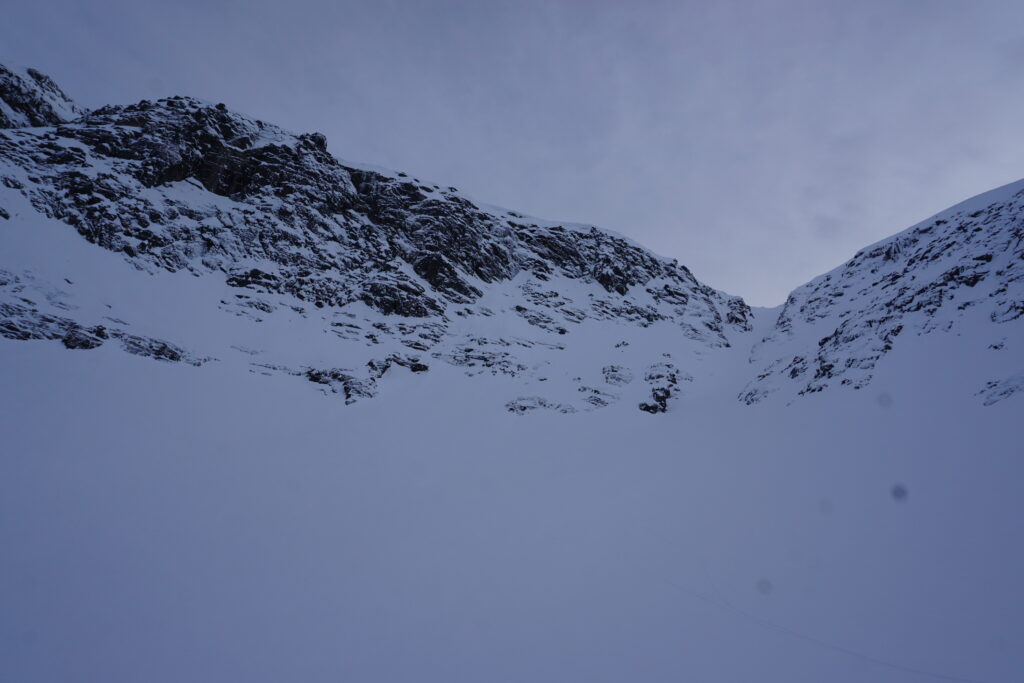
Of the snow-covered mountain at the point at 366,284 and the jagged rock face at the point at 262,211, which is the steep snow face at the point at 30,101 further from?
the jagged rock face at the point at 262,211

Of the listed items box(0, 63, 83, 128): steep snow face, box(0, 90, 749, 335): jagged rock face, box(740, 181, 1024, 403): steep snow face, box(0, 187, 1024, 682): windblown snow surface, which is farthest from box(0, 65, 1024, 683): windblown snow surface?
box(0, 63, 83, 128): steep snow face

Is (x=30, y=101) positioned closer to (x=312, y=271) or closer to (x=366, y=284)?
(x=312, y=271)

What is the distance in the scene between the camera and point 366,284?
107ft

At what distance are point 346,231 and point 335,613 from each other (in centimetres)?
3441

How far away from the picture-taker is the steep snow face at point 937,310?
15.3m

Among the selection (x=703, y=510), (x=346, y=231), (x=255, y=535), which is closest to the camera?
(x=255, y=535)

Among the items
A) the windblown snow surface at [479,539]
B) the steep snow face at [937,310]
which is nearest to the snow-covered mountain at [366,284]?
the steep snow face at [937,310]

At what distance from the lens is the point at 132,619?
8094mm

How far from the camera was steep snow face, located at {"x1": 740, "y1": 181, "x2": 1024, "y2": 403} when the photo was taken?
50.2 ft

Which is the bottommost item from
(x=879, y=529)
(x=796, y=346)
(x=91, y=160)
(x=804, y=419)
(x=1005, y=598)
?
(x=1005, y=598)

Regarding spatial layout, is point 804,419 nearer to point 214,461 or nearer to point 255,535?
point 255,535

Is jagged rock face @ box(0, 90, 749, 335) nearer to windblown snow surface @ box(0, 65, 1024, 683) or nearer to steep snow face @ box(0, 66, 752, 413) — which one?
steep snow face @ box(0, 66, 752, 413)

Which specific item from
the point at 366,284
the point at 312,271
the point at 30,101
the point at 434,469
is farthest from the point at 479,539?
the point at 30,101

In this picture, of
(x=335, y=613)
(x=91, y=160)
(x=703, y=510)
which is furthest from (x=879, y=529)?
(x=91, y=160)
